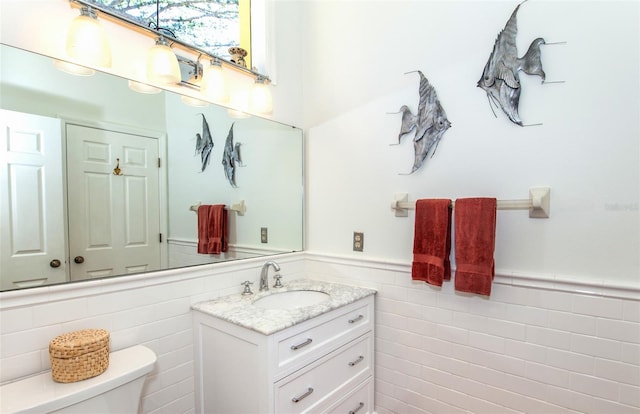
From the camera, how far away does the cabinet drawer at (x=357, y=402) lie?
1.54 m

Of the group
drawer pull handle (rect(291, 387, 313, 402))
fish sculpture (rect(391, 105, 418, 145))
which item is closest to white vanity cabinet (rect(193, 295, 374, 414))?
drawer pull handle (rect(291, 387, 313, 402))

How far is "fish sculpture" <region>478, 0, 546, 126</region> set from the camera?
137 cm

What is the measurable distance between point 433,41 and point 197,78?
1196 mm

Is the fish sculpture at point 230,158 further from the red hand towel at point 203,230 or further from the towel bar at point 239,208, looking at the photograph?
the red hand towel at point 203,230

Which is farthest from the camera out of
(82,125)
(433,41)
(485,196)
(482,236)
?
(433,41)

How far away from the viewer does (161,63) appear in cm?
135

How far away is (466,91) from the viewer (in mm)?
1536

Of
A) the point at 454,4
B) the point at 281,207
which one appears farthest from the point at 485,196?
the point at 281,207

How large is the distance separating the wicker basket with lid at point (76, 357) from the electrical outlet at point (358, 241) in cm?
128

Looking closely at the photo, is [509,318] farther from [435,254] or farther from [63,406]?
[63,406]

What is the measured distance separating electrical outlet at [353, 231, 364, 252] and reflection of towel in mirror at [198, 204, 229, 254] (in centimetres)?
74

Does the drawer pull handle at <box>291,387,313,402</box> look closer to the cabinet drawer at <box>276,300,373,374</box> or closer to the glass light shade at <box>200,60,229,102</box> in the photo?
the cabinet drawer at <box>276,300,373,374</box>

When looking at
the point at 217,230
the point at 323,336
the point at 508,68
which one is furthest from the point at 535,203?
the point at 217,230

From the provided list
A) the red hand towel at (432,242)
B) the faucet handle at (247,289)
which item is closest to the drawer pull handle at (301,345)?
the faucet handle at (247,289)
